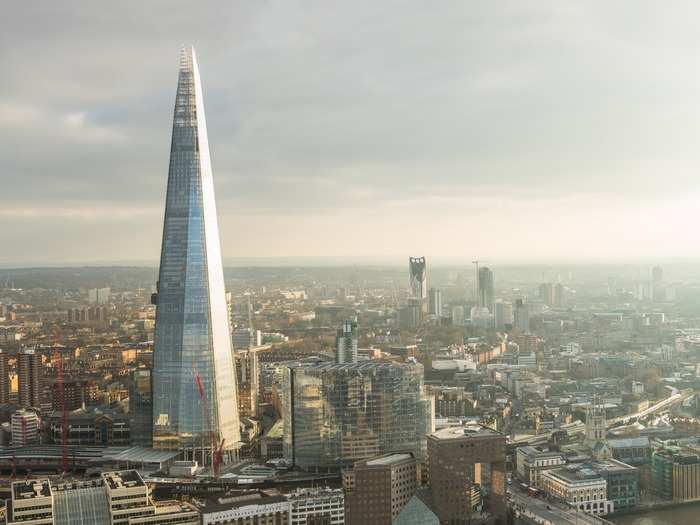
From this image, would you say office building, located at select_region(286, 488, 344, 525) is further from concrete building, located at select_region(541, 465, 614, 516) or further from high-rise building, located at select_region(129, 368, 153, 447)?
high-rise building, located at select_region(129, 368, 153, 447)

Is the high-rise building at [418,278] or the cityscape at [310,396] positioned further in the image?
the high-rise building at [418,278]

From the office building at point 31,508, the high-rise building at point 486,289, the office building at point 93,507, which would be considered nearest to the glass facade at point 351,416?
the office building at point 93,507

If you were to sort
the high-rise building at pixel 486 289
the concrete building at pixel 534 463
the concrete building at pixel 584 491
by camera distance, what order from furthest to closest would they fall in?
the high-rise building at pixel 486 289, the concrete building at pixel 534 463, the concrete building at pixel 584 491

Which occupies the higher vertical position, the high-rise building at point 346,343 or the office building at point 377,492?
the high-rise building at point 346,343

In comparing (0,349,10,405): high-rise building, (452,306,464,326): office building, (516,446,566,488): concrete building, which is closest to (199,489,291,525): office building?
(516,446,566,488): concrete building

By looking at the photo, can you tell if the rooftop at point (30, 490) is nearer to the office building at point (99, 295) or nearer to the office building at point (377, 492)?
the office building at point (377, 492)

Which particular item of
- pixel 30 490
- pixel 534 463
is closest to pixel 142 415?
pixel 30 490
